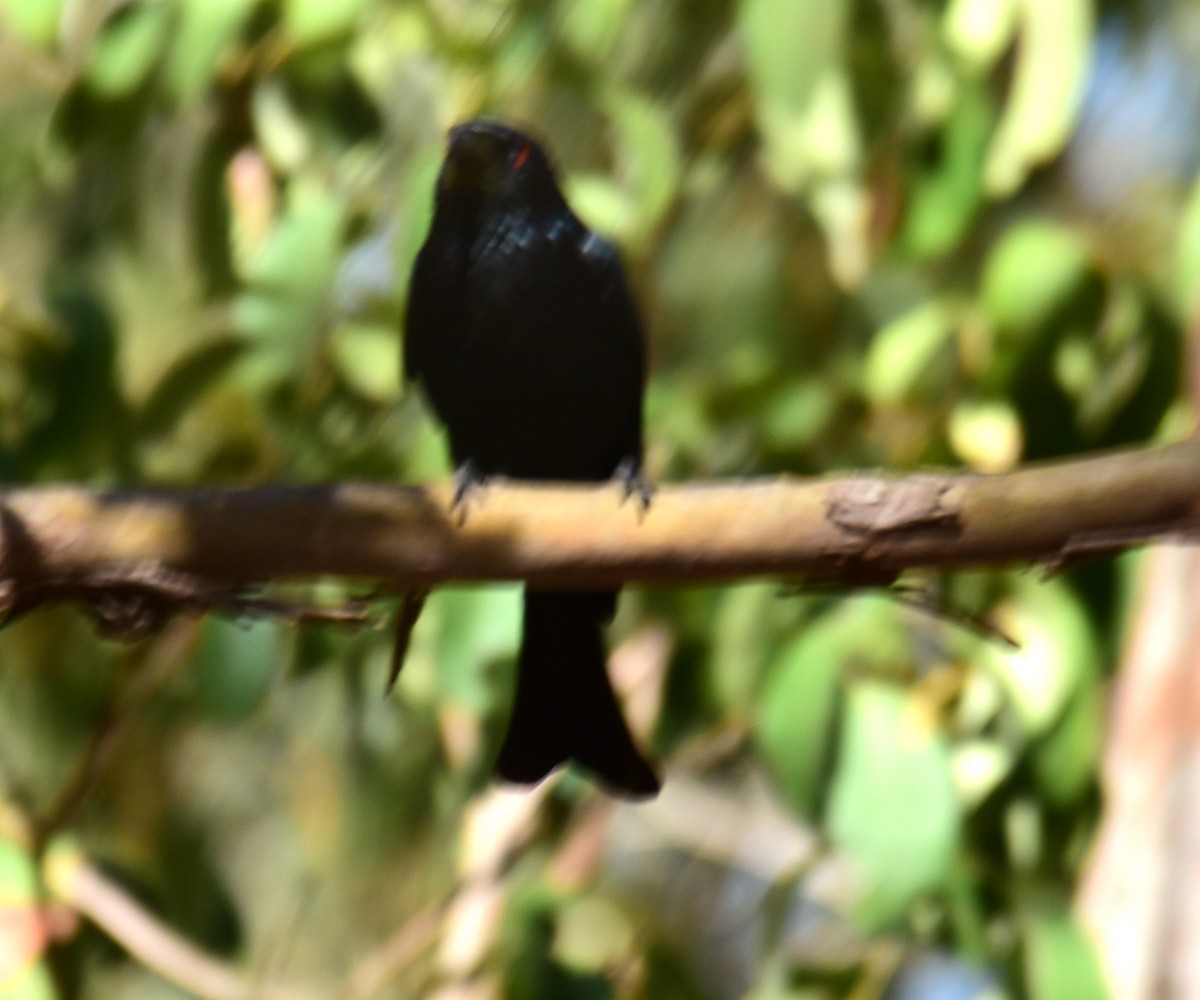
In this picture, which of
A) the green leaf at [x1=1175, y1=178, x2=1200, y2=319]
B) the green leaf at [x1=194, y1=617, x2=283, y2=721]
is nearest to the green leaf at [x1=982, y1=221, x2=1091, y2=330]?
the green leaf at [x1=1175, y1=178, x2=1200, y2=319]

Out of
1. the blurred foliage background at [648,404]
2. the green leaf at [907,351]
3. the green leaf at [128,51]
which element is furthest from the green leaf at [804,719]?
the green leaf at [128,51]

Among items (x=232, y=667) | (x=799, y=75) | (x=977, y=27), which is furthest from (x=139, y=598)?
(x=977, y=27)

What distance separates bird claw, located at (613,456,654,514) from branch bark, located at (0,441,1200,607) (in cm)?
1

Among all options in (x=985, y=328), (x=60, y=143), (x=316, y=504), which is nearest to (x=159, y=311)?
(x=60, y=143)

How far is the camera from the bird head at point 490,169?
233 centimetres

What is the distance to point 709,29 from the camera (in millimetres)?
3521

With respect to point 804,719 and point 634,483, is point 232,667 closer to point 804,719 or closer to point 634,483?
point 804,719

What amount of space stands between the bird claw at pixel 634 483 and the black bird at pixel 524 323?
0.10 meters

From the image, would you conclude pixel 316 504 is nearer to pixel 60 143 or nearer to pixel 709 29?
pixel 60 143

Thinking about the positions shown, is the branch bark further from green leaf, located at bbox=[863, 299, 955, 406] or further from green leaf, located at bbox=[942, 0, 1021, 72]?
green leaf, located at bbox=[942, 0, 1021, 72]

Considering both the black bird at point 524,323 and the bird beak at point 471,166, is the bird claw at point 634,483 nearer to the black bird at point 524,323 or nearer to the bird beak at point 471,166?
the black bird at point 524,323

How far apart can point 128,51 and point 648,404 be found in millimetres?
879

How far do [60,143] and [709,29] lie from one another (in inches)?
50.5

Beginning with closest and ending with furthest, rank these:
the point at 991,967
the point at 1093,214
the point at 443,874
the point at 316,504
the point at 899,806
A: the point at 316,504, the point at 899,806, the point at 991,967, the point at 443,874, the point at 1093,214
